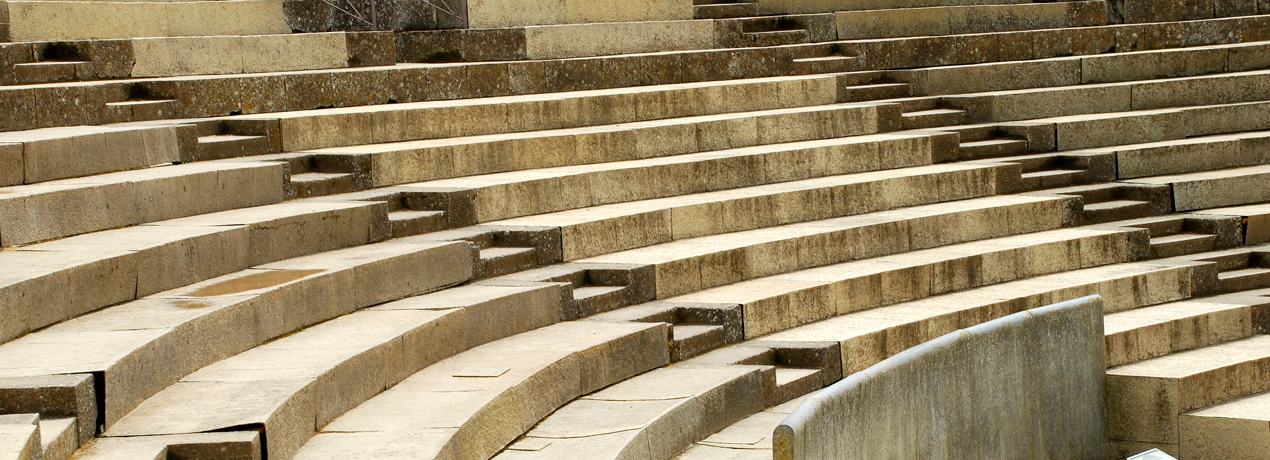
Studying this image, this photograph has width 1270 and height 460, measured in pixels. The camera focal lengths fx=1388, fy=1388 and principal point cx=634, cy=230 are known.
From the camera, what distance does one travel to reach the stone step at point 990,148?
10188 mm

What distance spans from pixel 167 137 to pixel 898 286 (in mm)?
3925

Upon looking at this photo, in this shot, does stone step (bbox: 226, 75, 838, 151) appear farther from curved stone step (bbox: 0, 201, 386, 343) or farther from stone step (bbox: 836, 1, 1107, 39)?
stone step (bbox: 836, 1, 1107, 39)

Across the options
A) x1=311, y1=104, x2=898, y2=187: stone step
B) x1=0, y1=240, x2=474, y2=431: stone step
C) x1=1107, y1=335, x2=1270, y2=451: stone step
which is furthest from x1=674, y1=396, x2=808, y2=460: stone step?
x1=311, y1=104, x2=898, y2=187: stone step

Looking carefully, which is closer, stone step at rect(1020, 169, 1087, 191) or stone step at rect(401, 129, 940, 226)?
stone step at rect(401, 129, 940, 226)

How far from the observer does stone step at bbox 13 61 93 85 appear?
739 centimetres

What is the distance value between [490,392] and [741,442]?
1.14m

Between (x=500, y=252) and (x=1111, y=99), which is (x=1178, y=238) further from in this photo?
(x=500, y=252)

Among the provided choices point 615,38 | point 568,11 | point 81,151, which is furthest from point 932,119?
point 81,151

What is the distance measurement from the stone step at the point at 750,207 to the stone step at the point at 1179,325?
155 cm

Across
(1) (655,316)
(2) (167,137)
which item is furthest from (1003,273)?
(2) (167,137)

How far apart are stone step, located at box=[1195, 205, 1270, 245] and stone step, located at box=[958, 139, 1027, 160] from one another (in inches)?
54.8

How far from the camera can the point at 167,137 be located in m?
6.80

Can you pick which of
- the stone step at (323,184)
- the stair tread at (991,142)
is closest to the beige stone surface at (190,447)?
the stone step at (323,184)

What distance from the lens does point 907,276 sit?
7727mm
